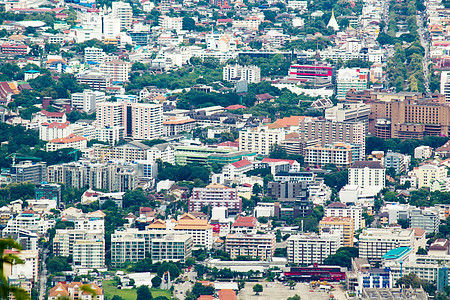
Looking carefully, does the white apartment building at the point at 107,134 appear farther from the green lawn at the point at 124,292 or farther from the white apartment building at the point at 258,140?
the green lawn at the point at 124,292

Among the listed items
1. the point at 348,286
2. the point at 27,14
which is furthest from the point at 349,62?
the point at 348,286

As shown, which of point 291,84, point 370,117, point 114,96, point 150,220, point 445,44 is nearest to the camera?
point 150,220

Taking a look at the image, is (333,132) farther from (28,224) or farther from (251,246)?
(28,224)

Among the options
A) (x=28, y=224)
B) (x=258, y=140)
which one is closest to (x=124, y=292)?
(x=28, y=224)

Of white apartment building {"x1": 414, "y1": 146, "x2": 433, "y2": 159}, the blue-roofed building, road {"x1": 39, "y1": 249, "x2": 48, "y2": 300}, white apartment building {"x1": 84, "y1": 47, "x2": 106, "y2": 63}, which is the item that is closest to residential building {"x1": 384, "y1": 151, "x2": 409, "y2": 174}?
white apartment building {"x1": 414, "y1": 146, "x2": 433, "y2": 159}

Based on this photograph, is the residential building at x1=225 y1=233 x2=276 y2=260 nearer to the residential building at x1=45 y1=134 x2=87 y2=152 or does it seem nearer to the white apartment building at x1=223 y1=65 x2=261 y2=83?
the residential building at x1=45 y1=134 x2=87 y2=152

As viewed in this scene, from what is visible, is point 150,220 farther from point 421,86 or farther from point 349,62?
point 349,62
